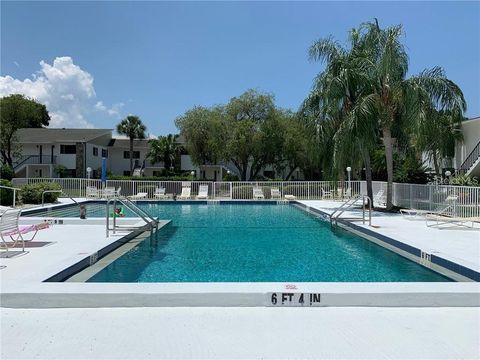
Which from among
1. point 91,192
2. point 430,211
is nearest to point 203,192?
point 91,192

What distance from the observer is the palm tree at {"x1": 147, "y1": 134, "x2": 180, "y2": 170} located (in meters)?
43.8

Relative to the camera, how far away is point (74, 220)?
40.6ft

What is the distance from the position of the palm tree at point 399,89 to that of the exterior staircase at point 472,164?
9.16 meters

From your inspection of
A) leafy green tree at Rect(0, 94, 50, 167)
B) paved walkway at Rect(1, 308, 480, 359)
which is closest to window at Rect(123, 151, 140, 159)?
leafy green tree at Rect(0, 94, 50, 167)

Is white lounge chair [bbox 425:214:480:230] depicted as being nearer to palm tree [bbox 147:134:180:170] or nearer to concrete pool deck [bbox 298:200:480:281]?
concrete pool deck [bbox 298:200:480:281]

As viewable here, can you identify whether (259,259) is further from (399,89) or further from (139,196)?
(139,196)

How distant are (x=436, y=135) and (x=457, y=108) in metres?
1.57

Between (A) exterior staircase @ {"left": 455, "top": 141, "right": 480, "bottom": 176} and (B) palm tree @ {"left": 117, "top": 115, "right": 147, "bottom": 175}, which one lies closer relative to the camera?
(A) exterior staircase @ {"left": 455, "top": 141, "right": 480, "bottom": 176}

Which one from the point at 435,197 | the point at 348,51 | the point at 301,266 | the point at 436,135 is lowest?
the point at 301,266

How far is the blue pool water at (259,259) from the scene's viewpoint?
7203 mm

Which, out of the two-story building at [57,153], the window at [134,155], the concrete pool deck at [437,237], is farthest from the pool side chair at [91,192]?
the window at [134,155]

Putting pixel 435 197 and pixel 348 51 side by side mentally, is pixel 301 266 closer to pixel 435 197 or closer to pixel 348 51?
pixel 435 197

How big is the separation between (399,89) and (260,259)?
1104cm

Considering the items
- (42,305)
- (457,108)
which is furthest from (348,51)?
(42,305)
